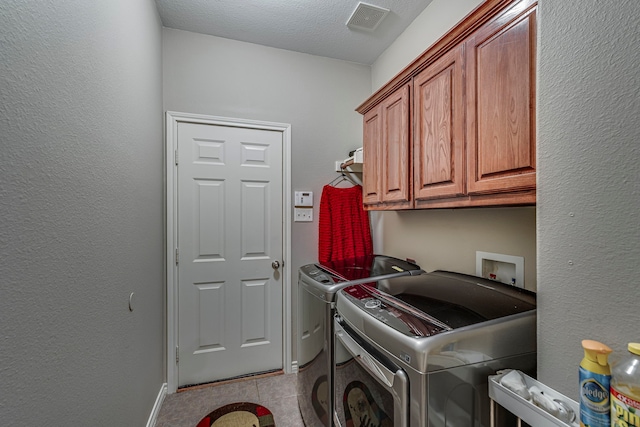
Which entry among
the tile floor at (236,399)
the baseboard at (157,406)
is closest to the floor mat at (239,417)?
the tile floor at (236,399)

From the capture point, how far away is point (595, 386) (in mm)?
578

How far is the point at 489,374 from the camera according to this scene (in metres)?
0.90

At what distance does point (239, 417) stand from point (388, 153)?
1974mm

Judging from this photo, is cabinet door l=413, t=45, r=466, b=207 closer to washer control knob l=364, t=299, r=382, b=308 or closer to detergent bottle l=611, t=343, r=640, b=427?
washer control knob l=364, t=299, r=382, b=308

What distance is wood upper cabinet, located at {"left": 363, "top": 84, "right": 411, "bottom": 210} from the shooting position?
1627 millimetres

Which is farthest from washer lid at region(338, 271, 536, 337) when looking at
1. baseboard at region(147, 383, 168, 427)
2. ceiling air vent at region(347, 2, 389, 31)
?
ceiling air vent at region(347, 2, 389, 31)

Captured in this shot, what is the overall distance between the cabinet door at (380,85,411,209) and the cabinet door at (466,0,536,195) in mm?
439

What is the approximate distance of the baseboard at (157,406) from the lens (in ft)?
5.76

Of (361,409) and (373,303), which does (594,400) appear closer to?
(373,303)

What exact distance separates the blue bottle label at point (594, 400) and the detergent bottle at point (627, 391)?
0.04ft

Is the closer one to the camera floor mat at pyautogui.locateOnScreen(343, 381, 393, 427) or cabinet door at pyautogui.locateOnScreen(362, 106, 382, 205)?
floor mat at pyautogui.locateOnScreen(343, 381, 393, 427)

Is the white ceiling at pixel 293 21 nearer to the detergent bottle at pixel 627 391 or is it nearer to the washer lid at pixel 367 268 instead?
the washer lid at pixel 367 268

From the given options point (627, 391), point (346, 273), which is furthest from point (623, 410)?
point (346, 273)

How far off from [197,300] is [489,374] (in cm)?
202
